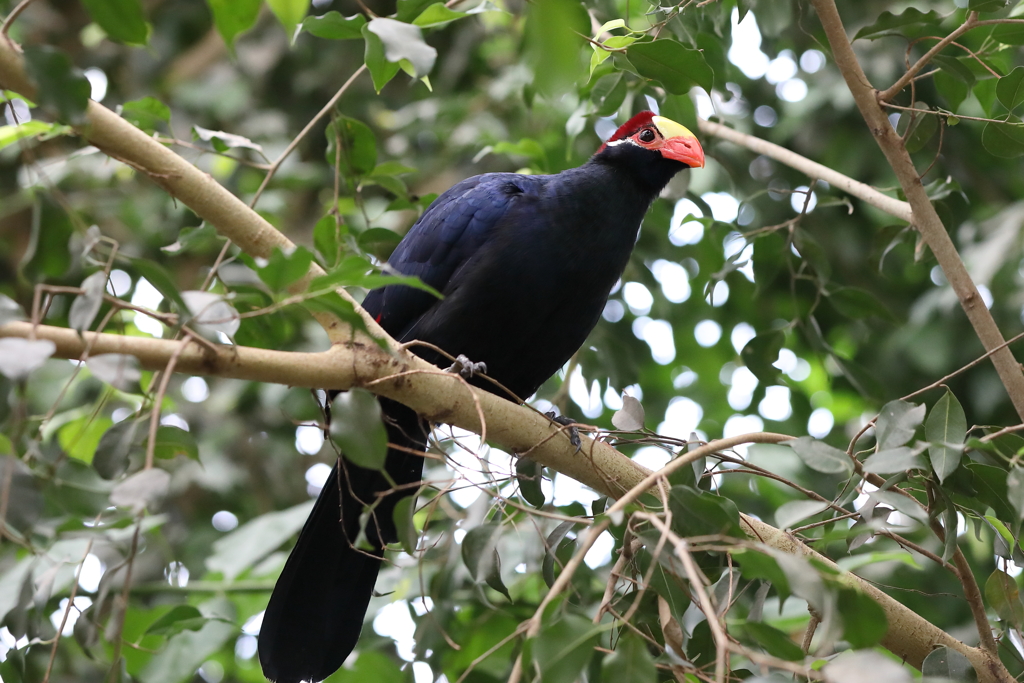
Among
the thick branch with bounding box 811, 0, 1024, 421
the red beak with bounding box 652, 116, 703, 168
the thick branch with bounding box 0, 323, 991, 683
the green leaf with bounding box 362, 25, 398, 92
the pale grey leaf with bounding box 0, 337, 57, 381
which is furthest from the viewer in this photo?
the red beak with bounding box 652, 116, 703, 168

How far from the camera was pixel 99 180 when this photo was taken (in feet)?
14.6

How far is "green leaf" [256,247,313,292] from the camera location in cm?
116

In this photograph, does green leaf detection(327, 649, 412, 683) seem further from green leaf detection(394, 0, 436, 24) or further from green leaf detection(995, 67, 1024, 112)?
green leaf detection(995, 67, 1024, 112)

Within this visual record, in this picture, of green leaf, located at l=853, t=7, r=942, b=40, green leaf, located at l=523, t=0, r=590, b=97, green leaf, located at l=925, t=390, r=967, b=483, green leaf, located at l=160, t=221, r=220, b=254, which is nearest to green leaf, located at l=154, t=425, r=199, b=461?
green leaf, located at l=160, t=221, r=220, b=254

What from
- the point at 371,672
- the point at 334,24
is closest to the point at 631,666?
the point at 334,24

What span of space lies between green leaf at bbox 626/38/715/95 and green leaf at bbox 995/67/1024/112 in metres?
0.55

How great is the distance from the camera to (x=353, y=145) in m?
2.20

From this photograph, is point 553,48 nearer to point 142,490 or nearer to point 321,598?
point 142,490

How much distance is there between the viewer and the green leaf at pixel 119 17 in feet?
3.53

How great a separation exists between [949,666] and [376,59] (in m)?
1.44

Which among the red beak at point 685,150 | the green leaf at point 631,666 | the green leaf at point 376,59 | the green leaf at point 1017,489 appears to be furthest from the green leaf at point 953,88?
the green leaf at point 631,666

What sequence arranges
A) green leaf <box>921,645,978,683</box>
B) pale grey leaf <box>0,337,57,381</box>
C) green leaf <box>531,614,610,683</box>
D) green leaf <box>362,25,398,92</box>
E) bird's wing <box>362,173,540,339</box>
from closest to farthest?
pale grey leaf <box>0,337,57,381</box> < green leaf <box>531,614,610,683</box> < green leaf <box>362,25,398,92</box> < green leaf <box>921,645,978,683</box> < bird's wing <box>362,173,540,339</box>

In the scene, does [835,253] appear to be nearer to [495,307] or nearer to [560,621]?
[495,307]

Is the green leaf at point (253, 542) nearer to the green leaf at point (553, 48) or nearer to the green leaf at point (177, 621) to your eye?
the green leaf at point (177, 621)
